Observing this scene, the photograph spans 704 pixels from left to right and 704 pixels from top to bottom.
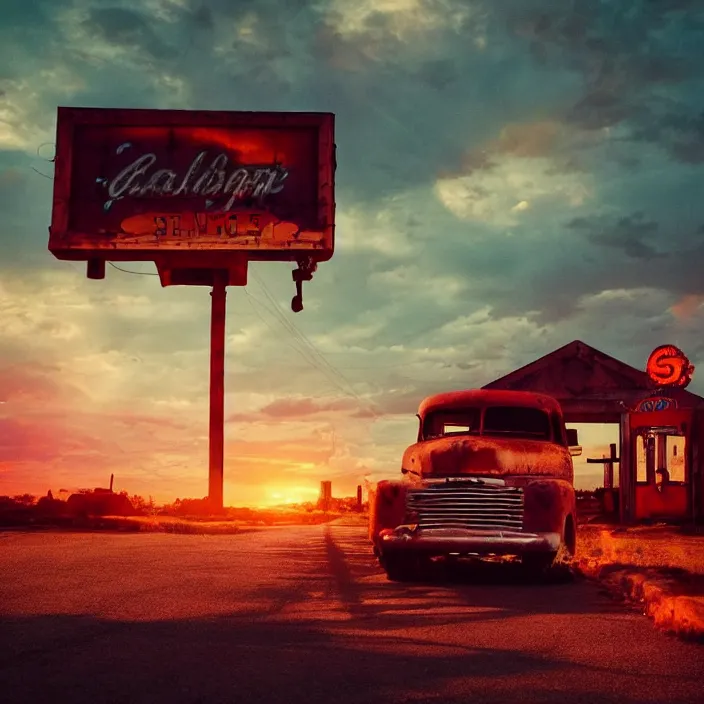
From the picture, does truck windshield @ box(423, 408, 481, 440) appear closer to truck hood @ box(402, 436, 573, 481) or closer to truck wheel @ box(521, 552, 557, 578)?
truck hood @ box(402, 436, 573, 481)

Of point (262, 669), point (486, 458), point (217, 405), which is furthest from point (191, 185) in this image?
point (262, 669)

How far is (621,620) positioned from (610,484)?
2849 cm

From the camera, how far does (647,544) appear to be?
17.0 meters

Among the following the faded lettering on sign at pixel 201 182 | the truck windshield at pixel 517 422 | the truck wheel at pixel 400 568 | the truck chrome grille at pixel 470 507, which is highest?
the faded lettering on sign at pixel 201 182

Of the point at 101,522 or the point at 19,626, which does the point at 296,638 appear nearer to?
the point at 19,626

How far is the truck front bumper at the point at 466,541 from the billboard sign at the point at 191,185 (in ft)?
62.3

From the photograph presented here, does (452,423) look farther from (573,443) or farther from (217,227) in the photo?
(217,227)

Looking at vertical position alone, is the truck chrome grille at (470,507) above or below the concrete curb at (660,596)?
above

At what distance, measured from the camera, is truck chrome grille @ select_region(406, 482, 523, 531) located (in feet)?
35.0

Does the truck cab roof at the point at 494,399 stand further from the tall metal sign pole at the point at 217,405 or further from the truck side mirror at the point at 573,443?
the tall metal sign pole at the point at 217,405

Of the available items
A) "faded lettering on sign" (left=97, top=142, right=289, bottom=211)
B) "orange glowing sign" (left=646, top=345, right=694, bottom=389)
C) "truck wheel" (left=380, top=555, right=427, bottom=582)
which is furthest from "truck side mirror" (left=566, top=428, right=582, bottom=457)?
"faded lettering on sign" (left=97, top=142, right=289, bottom=211)

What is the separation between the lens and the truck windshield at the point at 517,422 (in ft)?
40.4

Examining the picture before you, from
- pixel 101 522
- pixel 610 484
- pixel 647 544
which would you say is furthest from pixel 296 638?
pixel 610 484

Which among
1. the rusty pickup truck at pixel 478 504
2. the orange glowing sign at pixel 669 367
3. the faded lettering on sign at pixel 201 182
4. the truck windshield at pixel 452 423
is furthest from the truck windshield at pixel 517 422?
the faded lettering on sign at pixel 201 182
